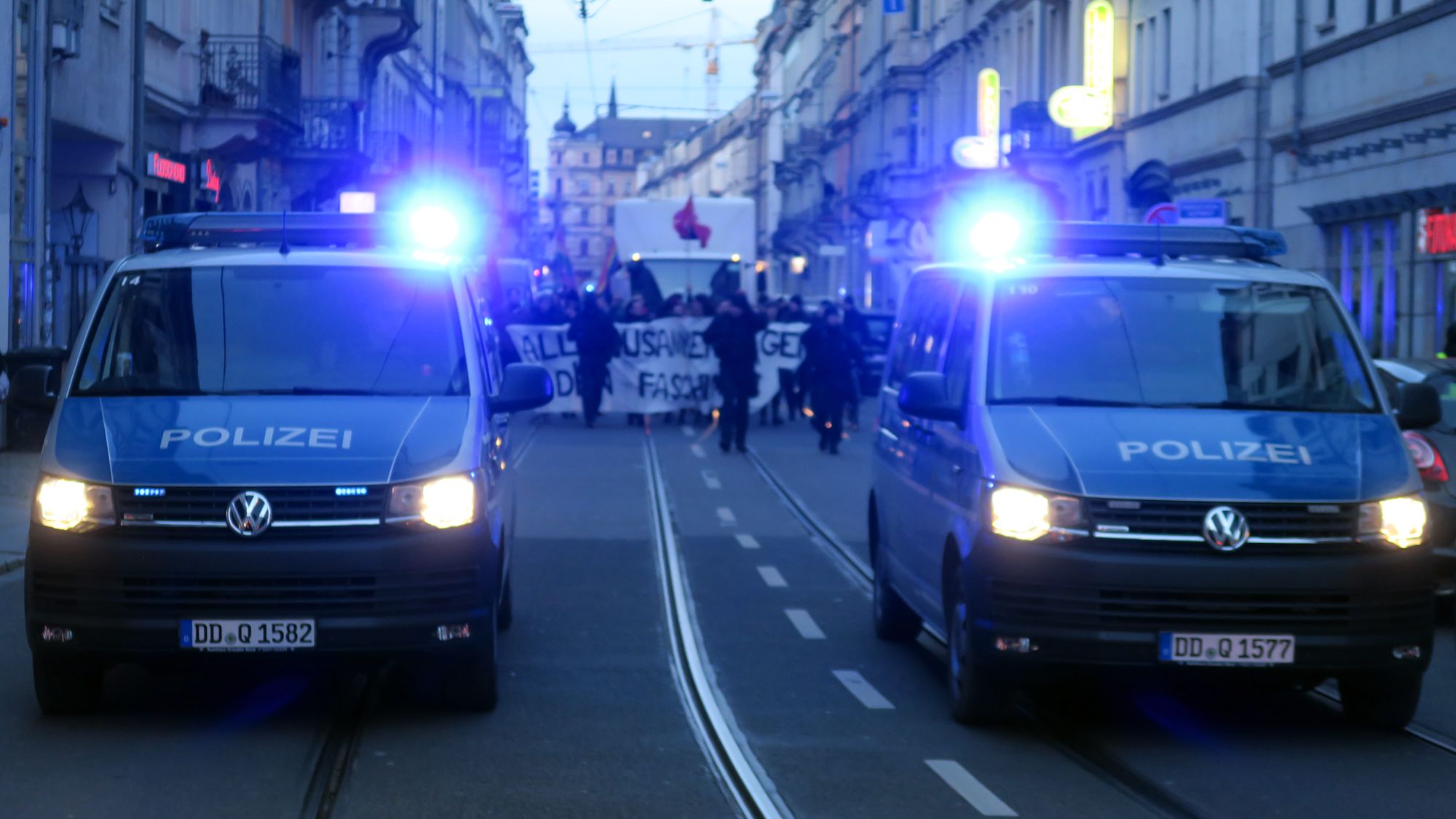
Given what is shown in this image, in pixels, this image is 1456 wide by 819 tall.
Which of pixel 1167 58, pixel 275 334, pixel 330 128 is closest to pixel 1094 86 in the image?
pixel 1167 58

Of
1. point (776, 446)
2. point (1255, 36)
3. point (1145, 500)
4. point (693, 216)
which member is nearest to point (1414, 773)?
point (1145, 500)

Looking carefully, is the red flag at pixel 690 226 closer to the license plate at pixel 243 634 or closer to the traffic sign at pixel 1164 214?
the traffic sign at pixel 1164 214

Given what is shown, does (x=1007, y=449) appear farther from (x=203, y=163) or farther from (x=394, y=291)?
(x=203, y=163)

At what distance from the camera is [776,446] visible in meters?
26.8

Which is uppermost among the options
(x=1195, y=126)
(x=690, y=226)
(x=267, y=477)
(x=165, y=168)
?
(x=1195, y=126)

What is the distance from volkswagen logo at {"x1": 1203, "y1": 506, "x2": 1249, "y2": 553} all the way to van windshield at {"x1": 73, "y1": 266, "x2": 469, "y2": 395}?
3.13 m

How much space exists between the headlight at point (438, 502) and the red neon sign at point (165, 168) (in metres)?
21.9

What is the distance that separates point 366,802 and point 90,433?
2.19 m

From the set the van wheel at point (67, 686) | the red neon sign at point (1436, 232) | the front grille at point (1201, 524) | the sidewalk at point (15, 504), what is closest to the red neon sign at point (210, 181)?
the sidewalk at point (15, 504)

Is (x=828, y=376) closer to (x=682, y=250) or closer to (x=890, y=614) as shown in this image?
(x=682, y=250)

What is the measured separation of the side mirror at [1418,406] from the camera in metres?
8.84

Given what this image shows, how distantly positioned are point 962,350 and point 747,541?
6.85 metres

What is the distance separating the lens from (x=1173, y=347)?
8.95 metres

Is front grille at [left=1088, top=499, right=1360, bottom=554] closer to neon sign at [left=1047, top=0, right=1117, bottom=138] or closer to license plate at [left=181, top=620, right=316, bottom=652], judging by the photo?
license plate at [left=181, top=620, right=316, bottom=652]
